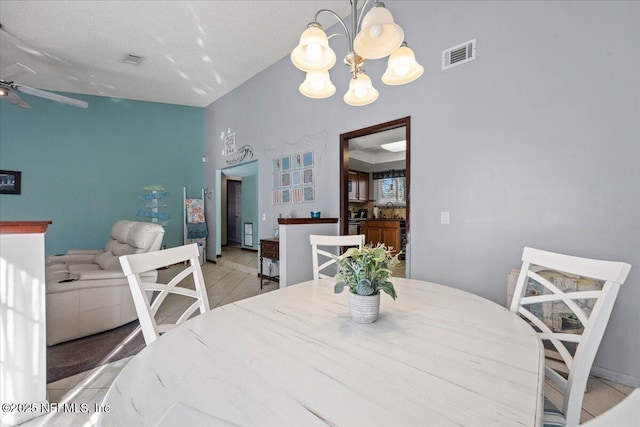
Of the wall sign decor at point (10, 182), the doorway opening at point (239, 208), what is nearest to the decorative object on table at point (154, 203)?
the doorway opening at point (239, 208)

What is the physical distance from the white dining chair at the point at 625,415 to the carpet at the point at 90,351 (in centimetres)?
285

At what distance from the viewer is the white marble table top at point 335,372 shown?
1.90 ft

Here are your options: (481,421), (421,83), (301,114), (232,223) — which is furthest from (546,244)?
(232,223)

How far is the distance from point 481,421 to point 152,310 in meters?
1.14

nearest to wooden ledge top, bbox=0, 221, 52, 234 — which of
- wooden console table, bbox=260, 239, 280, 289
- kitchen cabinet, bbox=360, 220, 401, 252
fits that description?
wooden console table, bbox=260, 239, 280, 289

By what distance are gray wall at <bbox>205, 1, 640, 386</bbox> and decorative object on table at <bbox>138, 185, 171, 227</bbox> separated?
4.81 meters

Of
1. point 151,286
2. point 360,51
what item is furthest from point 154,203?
point 360,51

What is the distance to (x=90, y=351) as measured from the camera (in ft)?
7.73

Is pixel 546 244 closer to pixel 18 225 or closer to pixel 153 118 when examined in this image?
pixel 18 225

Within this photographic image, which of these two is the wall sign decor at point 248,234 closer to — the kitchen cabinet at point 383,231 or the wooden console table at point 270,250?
the kitchen cabinet at point 383,231

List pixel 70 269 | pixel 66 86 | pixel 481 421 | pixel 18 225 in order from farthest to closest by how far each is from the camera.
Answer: pixel 66 86
pixel 70 269
pixel 18 225
pixel 481 421

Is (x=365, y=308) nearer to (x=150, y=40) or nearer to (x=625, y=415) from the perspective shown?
(x=625, y=415)

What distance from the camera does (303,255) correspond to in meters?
3.39

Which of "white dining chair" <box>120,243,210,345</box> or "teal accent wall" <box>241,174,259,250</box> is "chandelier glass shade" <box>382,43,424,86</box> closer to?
"white dining chair" <box>120,243,210,345</box>
